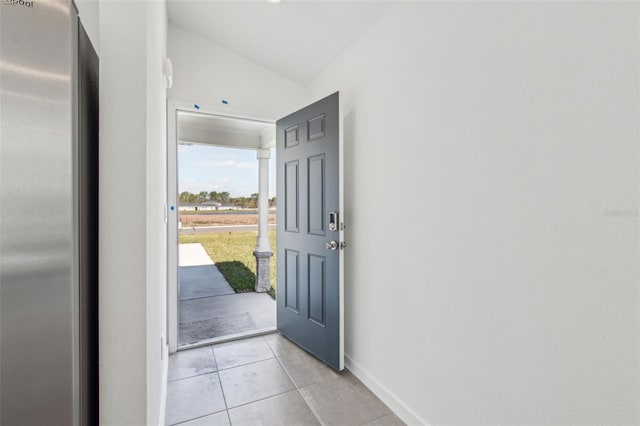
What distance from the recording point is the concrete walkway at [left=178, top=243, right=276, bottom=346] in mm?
2996

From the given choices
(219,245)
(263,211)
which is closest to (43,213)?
(263,211)

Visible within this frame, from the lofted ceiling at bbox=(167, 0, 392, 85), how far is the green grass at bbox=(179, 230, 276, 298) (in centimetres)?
312

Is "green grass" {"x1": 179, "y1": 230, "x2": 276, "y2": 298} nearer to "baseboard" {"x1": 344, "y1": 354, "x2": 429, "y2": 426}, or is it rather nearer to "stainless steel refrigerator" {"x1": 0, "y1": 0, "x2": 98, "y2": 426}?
"baseboard" {"x1": 344, "y1": 354, "x2": 429, "y2": 426}

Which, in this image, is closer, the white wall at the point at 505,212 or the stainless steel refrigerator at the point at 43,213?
the stainless steel refrigerator at the point at 43,213

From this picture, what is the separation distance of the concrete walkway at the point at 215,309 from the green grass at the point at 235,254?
217 millimetres

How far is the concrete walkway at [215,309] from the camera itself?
2996mm

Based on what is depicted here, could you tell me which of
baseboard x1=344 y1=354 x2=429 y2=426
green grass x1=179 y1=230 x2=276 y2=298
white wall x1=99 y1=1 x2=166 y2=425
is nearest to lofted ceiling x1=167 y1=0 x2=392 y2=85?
white wall x1=99 y1=1 x2=166 y2=425

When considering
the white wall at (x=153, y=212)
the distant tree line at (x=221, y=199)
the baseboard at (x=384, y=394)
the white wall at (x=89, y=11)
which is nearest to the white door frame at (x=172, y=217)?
the white wall at (x=153, y=212)

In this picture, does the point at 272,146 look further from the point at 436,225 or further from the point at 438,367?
the point at 438,367

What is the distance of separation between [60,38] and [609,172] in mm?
1570

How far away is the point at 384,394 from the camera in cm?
186

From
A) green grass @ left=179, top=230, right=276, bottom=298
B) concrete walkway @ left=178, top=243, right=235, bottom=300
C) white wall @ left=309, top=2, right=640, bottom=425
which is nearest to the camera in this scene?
white wall @ left=309, top=2, right=640, bottom=425

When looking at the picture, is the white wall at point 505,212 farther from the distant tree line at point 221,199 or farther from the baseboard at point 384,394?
the distant tree line at point 221,199

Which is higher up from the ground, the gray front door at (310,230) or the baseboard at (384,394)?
the gray front door at (310,230)
